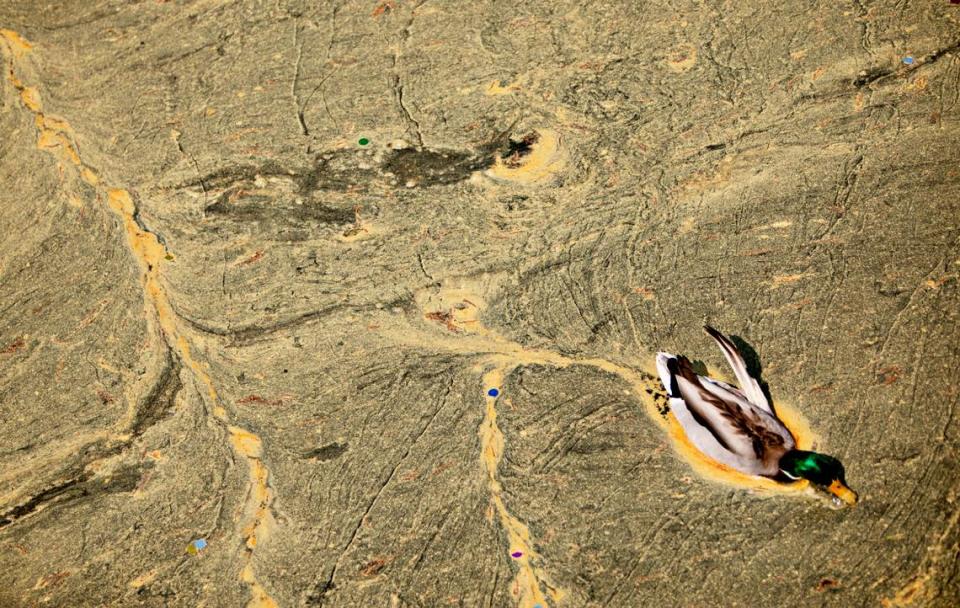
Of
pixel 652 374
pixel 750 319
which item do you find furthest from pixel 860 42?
pixel 652 374

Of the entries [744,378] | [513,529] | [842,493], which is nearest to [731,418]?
[744,378]

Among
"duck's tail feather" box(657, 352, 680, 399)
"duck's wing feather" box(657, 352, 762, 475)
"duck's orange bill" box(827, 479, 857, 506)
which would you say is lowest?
"duck's orange bill" box(827, 479, 857, 506)

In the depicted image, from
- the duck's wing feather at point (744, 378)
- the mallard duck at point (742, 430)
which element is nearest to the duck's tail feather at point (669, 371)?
the mallard duck at point (742, 430)

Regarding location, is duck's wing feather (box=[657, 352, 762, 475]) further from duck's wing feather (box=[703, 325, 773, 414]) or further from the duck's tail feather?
duck's wing feather (box=[703, 325, 773, 414])

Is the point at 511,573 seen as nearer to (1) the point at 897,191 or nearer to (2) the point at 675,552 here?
(2) the point at 675,552

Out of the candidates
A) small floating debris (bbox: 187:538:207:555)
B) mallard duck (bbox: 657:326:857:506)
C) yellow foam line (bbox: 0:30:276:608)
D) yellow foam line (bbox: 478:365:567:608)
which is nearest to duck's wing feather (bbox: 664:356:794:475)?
mallard duck (bbox: 657:326:857:506)

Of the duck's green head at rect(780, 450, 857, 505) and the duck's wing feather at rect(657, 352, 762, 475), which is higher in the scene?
the duck's wing feather at rect(657, 352, 762, 475)

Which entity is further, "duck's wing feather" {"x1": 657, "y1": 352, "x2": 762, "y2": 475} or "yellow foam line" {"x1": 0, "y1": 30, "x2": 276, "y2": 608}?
"yellow foam line" {"x1": 0, "y1": 30, "x2": 276, "y2": 608}
